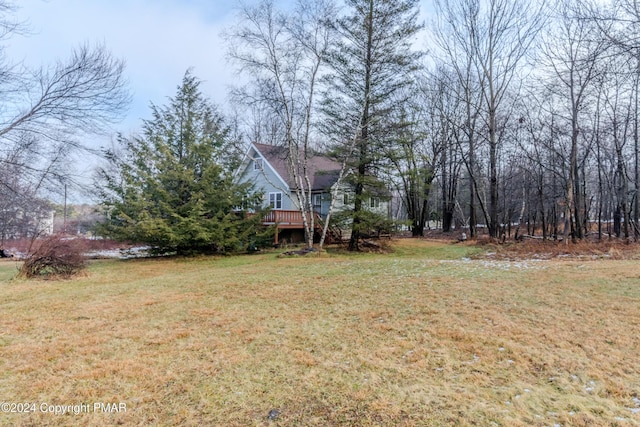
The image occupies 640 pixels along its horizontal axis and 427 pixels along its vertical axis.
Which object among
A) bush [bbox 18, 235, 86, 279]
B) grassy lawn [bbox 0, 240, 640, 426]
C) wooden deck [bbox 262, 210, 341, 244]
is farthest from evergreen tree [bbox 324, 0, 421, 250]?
bush [bbox 18, 235, 86, 279]

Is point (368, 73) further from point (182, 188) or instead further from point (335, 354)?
point (335, 354)

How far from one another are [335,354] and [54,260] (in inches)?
364

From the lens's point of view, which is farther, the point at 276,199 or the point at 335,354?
the point at 276,199

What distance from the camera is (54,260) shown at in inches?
368

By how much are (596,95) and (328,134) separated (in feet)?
42.2

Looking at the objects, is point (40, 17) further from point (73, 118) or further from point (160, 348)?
point (160, 348)

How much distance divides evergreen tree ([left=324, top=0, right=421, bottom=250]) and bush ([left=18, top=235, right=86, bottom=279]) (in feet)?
32.3

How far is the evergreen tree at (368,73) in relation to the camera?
14180mm

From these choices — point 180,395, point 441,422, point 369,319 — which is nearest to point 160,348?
point 180,395

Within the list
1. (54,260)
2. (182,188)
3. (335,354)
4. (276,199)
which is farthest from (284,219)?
(335,354)

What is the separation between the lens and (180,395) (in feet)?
9.87

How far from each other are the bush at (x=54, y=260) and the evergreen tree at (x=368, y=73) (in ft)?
32.3

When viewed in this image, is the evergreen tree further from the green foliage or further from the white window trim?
the white window trim

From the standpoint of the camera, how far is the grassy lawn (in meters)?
2.72
